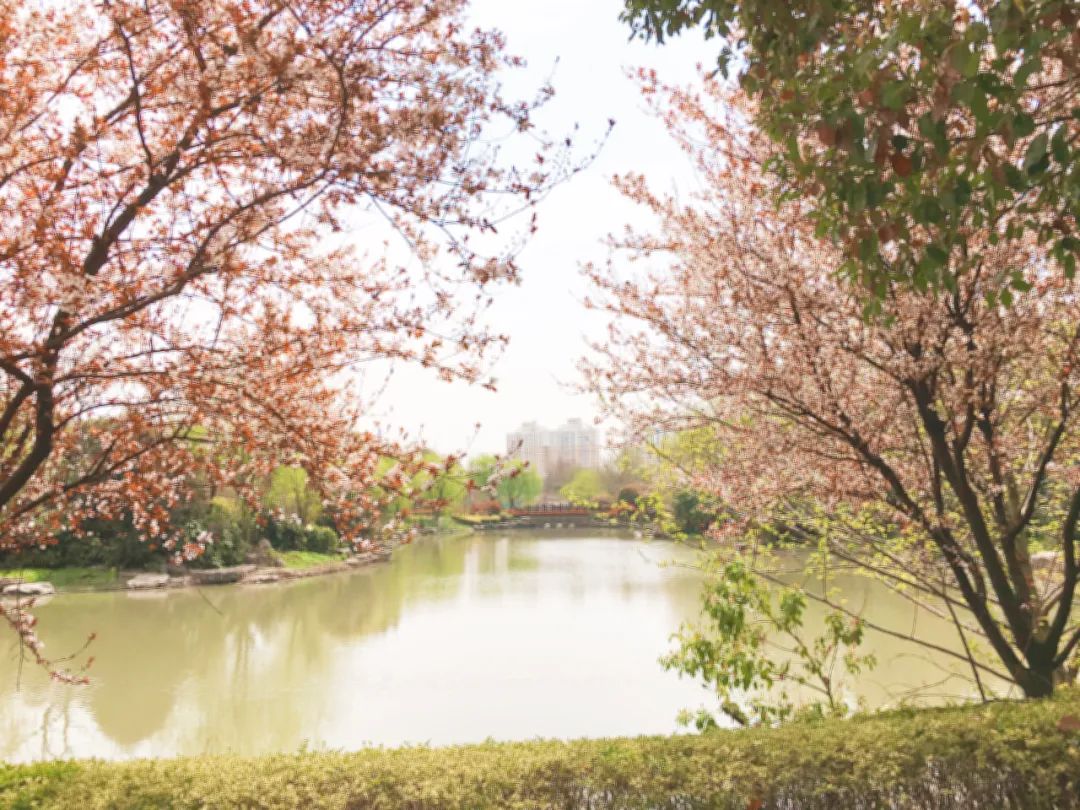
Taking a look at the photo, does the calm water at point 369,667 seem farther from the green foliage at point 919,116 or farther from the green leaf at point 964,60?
the green leaf at point 964,60

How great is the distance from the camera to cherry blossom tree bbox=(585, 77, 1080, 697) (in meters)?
3.23

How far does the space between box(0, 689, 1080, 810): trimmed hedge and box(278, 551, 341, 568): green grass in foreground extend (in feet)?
51.0

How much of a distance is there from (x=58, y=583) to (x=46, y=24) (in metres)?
15.2

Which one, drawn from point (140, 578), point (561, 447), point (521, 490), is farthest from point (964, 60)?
point (561, 447)

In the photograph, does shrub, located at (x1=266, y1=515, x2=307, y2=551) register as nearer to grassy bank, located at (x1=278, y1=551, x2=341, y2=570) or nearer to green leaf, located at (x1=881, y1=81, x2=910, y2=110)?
grassy bank, located at (x1=278, y1=551, x2=341, y2=570)

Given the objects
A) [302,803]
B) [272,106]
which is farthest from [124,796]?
[272,106]

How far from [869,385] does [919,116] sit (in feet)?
6.19

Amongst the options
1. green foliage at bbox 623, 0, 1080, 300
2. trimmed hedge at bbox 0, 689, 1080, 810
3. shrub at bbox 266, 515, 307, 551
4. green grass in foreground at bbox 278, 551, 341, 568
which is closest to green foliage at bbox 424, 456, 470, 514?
trimmed hedge at bbox 0, 689, 1080, 810

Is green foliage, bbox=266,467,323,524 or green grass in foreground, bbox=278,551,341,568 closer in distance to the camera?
green foliage, bbox=266,467,323,524

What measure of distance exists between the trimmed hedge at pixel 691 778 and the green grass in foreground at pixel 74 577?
44.9 feet

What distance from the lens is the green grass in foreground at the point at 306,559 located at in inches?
704

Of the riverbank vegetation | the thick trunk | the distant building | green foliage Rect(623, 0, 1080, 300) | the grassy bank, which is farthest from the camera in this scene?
the distant building

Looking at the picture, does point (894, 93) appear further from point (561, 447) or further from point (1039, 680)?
point (561, 447)

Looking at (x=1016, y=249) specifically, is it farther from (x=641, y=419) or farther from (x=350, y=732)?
(x=350, y=732)
